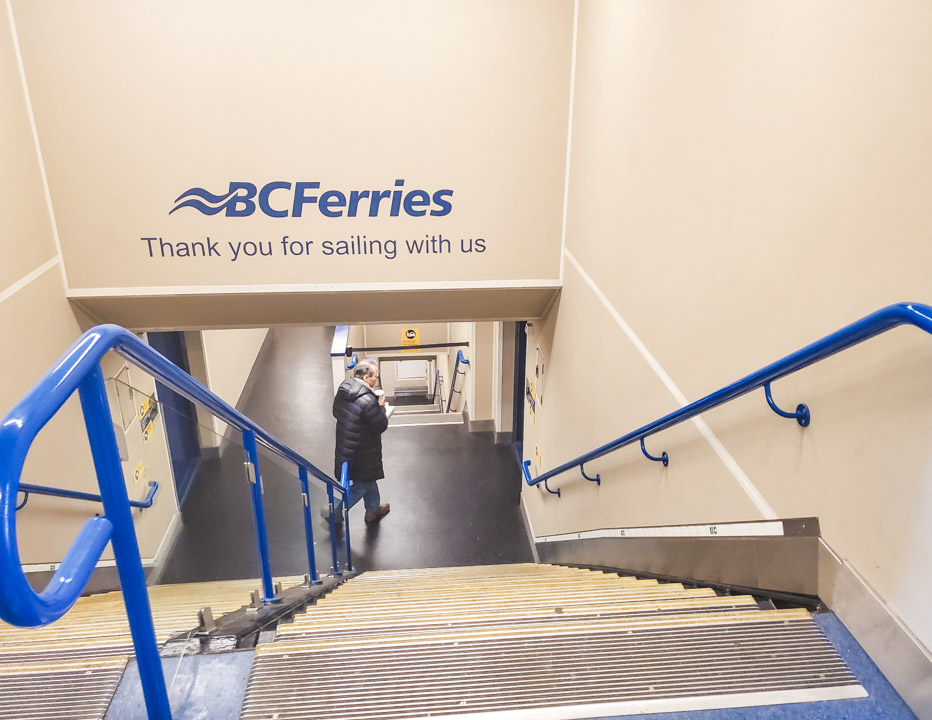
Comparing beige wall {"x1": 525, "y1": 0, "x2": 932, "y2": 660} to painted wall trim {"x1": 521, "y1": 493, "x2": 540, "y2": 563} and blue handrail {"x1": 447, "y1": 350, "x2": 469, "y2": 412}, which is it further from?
blue handrail {"x1": 447, "y1": 350, "x2": 469, "y2": 412}

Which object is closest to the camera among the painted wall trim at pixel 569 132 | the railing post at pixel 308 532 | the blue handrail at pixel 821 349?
the blue handrail at pixel 821 349

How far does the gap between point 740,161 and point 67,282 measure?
4.50 m

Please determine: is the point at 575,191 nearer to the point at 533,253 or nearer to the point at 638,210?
the point at 533,253

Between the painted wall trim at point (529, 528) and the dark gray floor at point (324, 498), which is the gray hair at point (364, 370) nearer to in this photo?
the dark gray floor at point (324, 498)

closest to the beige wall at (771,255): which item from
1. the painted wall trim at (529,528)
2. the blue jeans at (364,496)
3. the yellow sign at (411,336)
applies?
the painted wall trim at (529,528)

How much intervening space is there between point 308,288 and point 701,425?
3.23m

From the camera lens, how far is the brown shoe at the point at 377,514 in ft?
20.6

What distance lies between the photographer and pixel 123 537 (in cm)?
121

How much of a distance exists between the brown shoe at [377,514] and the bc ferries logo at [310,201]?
303cm

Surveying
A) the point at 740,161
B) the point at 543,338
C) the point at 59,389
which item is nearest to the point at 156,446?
the point at 59,389

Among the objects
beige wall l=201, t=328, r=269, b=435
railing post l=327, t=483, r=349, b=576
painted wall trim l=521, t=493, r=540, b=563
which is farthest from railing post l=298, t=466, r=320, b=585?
beige wall l=201, t=328, r=269, b=435

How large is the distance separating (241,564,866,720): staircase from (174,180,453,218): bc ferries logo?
10.9 ft

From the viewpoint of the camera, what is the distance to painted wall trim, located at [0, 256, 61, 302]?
12.5 feet

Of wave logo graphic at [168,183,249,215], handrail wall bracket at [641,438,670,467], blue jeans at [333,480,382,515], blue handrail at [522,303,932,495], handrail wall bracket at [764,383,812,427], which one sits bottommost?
blue jeans at [333,480,382,515]
